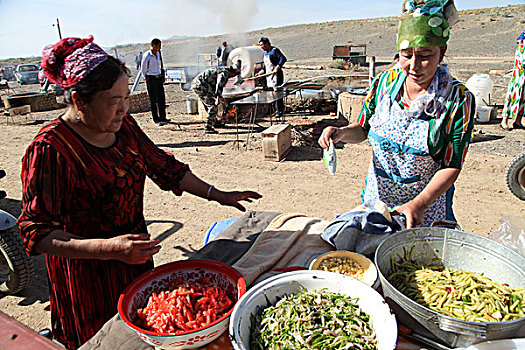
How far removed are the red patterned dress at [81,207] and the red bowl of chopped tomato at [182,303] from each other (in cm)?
37

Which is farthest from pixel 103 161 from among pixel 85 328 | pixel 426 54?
pixel 426 54

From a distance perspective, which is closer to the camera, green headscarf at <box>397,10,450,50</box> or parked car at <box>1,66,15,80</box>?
green headscarf at <box>397,10,450,50</box>

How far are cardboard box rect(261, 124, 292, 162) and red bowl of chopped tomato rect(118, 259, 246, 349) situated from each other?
507cm

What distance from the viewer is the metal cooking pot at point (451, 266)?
3.36ft

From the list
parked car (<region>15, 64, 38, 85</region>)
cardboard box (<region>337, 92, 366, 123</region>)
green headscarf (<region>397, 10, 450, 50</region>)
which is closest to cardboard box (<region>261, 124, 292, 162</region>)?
cardboard box (<region>337, 92, 366, 123</region>)

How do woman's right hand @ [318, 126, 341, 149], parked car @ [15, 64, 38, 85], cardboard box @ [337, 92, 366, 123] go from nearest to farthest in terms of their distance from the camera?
woman's right hand @ [318, 126, 341, 149] < cardboard box @ [337, 92, 366, 123] < parked car @ [15, 64, 38, 85]

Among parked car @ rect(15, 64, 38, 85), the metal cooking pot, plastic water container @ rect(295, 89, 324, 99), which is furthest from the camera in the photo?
parked car @ rect(15, 64, 38, 85)

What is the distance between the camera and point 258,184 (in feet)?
18.9

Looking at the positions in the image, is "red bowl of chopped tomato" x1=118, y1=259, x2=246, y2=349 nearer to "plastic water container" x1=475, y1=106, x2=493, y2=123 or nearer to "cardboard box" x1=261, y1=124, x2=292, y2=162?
"cardboard box" x1=261, y1=124, x2=292, y2=162

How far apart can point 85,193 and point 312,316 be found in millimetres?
1186

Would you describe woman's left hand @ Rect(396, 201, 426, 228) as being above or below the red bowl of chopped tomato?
above

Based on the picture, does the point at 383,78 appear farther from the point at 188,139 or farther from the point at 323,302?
the point at 188,139

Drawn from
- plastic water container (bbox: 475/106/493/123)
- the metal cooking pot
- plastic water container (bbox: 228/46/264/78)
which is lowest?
plastic water container (bbox: 475/106/493/123)

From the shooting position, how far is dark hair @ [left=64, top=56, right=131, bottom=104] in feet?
4.99
